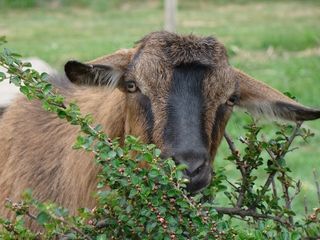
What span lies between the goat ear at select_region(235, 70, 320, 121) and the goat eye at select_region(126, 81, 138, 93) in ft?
1.87

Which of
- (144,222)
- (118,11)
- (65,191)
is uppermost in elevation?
(144,222)

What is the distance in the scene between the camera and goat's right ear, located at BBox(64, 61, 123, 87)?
16.0ft

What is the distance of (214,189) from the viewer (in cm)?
470

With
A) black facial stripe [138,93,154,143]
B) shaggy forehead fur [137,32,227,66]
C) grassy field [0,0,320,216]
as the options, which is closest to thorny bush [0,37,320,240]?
black facial stripe [138,93,154,143]

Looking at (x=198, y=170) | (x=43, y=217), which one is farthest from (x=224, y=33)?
(x=43, y=217)

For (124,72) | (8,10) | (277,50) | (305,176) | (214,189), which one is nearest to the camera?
(214,189)

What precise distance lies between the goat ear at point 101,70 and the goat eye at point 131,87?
68 millimetres

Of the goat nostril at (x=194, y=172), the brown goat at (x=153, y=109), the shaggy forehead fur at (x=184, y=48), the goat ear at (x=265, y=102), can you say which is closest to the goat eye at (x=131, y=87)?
the brown goat at (x=153, y=109)

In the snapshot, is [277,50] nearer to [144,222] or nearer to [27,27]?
[27,27]

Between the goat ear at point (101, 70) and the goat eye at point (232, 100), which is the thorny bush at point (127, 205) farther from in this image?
the goat eye at point (232, 100)

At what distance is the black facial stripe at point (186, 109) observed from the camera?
4.57 metres

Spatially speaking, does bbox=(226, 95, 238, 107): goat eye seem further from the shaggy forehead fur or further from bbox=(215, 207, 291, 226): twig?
bbox=(215, 207, 291, 226): twig

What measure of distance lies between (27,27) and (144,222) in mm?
18784

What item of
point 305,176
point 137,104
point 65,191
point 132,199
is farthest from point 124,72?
point 305,176
